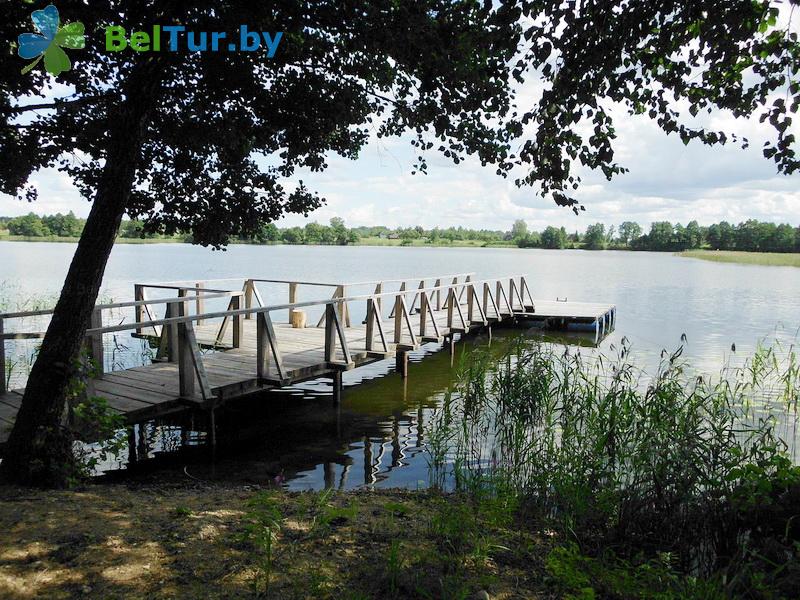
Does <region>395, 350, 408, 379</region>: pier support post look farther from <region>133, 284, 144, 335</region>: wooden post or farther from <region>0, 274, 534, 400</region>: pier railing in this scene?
<region>133, 284, 144, 335</region>: wooden post

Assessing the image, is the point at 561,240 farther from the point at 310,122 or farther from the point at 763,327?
the point at 310,122

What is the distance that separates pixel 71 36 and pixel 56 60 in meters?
0.37

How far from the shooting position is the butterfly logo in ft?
16.6

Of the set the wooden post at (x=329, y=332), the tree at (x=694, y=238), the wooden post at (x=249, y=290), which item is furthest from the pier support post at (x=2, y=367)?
the tree at (x=694, y=238)

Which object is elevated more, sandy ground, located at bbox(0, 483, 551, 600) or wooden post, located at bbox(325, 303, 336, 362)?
wooden post, located at bbox(325, 303, 336, 362)

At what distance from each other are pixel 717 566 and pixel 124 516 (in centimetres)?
386

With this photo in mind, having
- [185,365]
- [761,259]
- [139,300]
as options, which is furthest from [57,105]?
[761,259]

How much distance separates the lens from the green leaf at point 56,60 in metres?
5.45

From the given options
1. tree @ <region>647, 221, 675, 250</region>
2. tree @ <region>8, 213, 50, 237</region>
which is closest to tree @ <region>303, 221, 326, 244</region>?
tree @ <region>8, 213, 50, 237</region>

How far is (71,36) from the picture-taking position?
5316 millimetres

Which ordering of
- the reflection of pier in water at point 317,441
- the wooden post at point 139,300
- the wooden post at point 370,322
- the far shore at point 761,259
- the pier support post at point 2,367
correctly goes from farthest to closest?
1. the far shore at point 761,259
2. the wooden post at point 139,300
3. the wooden post at point 370,322
4. the reflection of pier in water at point 317,441
5. the pier support post at point 2,367

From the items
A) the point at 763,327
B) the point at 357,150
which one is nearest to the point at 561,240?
the point at 763,327

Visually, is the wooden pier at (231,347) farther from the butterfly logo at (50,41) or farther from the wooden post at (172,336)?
the butterfly logo at (50,41)

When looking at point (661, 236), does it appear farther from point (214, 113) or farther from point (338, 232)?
point (214, 113)
